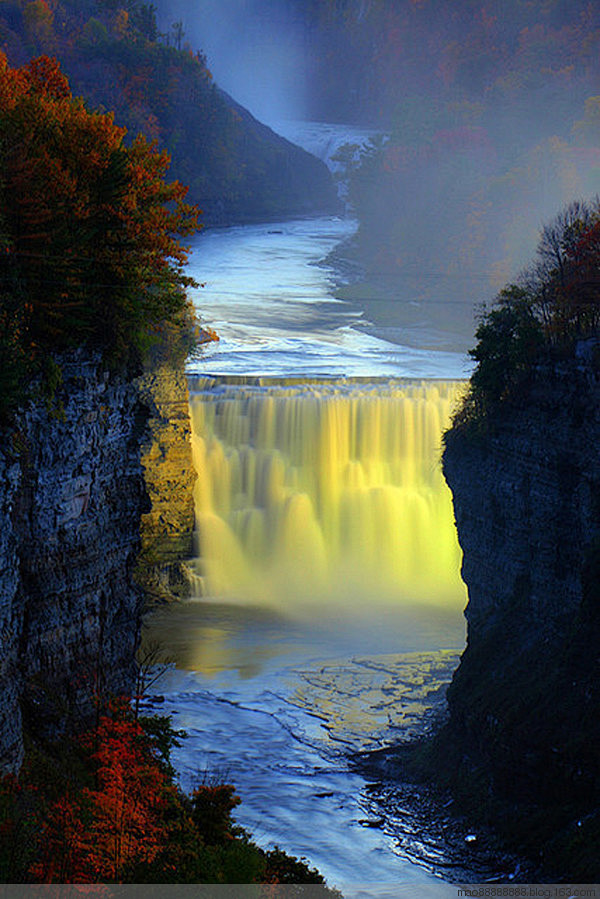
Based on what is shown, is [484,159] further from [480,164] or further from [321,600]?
[321,600]

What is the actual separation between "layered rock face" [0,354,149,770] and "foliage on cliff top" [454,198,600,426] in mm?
12949

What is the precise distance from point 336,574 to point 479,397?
65.9 ft

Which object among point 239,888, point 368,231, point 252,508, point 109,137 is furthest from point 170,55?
point 239,888

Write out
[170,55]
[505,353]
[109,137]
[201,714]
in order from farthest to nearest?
[170,55] < [201,714] < [505,353] < [109,137]

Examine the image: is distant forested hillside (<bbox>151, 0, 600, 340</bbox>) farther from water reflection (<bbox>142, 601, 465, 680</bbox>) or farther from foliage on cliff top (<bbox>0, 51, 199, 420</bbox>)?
foliage on cliff top (<bbox>0, 51, 199, 420</bbox>)

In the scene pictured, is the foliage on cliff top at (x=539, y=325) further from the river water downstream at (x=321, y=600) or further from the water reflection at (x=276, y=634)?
the water reflection at (x=276, y=634)

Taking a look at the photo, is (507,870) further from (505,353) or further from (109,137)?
(109,137)

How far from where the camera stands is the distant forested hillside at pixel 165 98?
13512 centimetres

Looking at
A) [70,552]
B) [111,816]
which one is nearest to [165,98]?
[70,552]

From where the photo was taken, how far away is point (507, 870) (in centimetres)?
2786

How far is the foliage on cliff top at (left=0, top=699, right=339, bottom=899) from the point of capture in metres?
19.7

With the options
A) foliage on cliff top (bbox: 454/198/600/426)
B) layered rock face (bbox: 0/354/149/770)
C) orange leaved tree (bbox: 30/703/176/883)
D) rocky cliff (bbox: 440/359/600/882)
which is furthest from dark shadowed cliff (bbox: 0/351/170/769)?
foliage on cliff top (bbox: 454/198/600/426)

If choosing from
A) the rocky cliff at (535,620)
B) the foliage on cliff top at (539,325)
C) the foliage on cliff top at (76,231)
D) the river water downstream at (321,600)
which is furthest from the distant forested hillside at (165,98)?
the foliage on cliff top at (76,231)

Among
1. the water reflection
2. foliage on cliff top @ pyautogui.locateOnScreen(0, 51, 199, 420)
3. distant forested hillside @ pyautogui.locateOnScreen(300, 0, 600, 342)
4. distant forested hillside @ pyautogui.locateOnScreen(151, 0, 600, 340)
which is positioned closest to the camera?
foliage on cliff top @ pyautogui.locateOnScreen(0, 51, 199, 420)
